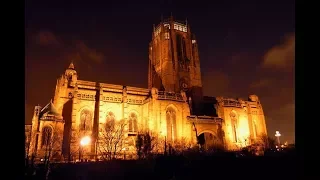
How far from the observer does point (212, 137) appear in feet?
182

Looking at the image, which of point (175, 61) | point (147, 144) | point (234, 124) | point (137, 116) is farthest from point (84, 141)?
point (234, 124)

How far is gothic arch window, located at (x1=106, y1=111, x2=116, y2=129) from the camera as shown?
48269 mm

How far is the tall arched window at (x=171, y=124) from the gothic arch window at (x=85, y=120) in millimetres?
15684

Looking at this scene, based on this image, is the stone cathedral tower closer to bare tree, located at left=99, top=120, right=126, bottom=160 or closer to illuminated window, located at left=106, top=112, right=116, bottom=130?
illuminated window, located at left=106, top=112, right=116, bottom=130

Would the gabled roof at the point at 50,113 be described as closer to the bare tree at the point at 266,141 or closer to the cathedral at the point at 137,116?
the cathedral at the point at 137,116

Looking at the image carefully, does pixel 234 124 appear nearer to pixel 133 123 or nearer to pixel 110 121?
pixel 133 123

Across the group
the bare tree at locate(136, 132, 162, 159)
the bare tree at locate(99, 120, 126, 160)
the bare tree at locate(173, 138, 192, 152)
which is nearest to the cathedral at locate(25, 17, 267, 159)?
the bare tree at locate(99, 120, 126, 160)

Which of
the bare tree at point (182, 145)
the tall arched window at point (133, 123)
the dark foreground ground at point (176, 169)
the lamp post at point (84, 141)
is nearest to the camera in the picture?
the dark foreground ground at point (176, 169)

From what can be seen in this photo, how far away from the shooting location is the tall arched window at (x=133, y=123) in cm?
5281

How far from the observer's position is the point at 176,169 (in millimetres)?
29844

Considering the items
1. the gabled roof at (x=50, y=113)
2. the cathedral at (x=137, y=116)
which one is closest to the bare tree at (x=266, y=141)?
the cathedral at (x=137, y=116)

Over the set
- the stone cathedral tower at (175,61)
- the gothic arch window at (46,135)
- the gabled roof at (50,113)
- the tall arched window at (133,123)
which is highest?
the stone cathedral tower at (175,61)
